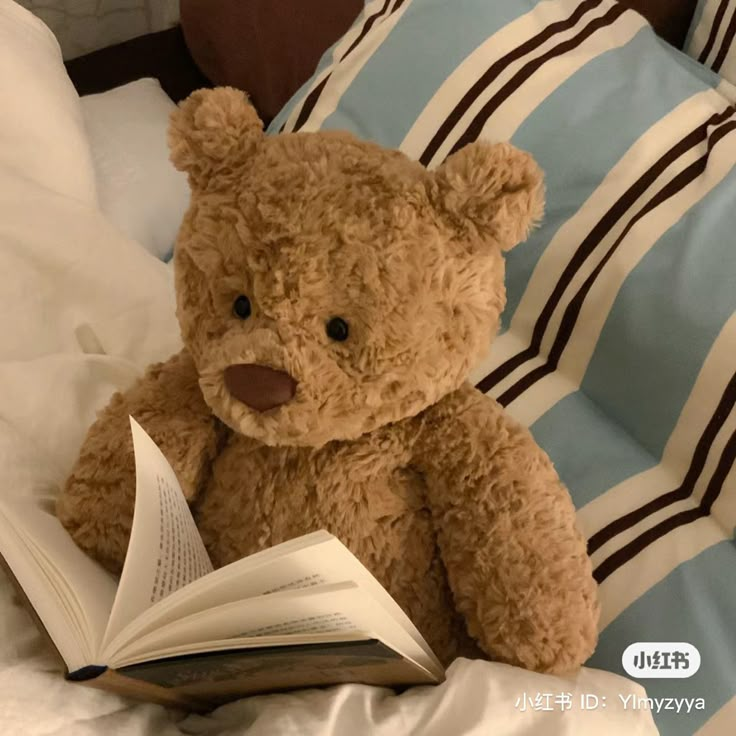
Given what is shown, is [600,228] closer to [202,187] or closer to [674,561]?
[674,561]

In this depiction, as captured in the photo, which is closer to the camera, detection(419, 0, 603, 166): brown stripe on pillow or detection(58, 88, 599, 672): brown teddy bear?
detection(58, 88, 599, 672): brown teddy bear

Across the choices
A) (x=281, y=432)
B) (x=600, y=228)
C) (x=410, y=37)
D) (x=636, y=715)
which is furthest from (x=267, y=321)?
(x=410, y=37)

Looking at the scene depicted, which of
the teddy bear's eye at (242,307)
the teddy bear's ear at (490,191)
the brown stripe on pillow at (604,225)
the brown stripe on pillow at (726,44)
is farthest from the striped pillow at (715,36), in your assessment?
the teddy bear's eye at (242,307)

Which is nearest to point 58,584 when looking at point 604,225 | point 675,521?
point 675,521

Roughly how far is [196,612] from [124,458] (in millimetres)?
183

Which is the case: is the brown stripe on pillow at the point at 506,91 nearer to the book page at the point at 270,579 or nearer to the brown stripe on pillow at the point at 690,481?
the brown stripe on pillow at the point at 690,481

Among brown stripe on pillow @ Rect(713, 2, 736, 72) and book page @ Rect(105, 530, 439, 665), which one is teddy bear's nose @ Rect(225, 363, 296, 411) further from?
brown stripe on pillow @ Rect(713, 2, 736, 72)

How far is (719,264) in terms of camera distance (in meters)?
0.76

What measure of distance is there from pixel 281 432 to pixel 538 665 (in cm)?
24

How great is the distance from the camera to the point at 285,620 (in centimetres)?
46

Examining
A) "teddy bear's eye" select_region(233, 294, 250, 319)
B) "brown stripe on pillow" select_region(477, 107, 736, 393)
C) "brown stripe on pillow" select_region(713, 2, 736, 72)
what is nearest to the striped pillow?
"brown stripe on pillow" select_region(713, 2, 736, 72)

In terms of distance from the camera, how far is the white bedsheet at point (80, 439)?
1.73 ft

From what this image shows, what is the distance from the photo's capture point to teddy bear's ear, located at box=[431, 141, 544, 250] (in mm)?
507

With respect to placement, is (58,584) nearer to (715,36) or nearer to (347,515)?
(347,515)
